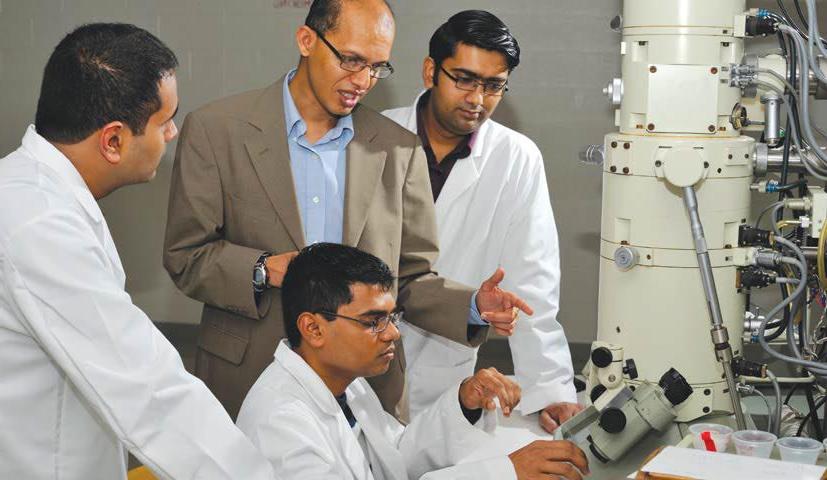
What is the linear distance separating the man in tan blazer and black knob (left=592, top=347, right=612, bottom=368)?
23 centimetres

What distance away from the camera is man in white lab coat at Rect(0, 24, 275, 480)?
3.71 ft

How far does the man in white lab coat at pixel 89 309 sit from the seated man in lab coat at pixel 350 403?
0.23 meters

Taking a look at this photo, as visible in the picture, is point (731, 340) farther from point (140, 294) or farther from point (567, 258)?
point (140, 294)

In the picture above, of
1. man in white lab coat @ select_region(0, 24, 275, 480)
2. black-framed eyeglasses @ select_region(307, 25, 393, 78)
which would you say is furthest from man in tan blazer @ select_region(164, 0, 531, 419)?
man in white lab coat @ select_region(0, 24, 275, 480)

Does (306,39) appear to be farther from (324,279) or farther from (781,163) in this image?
(781,163)

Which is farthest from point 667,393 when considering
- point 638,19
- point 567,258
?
point 567,258

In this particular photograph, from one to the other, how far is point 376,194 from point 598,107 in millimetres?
2397

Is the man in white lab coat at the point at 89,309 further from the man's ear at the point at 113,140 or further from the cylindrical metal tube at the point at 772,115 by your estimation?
the cylindrical metal tube at the point at 772,115

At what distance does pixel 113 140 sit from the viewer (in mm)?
1271

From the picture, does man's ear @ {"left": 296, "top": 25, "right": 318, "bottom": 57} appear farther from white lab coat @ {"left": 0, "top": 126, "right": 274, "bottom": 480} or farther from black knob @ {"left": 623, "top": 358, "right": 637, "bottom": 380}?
black knob @ {"left": 623, "top": 358, "right": 637, "bottom": 380}

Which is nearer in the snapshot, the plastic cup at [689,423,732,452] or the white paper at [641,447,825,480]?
the white paper at [641,447,825,480]

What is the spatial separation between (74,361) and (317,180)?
33.8 inches

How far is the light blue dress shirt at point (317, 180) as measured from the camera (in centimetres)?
191

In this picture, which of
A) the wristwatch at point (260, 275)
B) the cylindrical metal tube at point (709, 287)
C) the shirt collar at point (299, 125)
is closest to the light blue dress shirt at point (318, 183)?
the shirt collar at point (299, 125)
